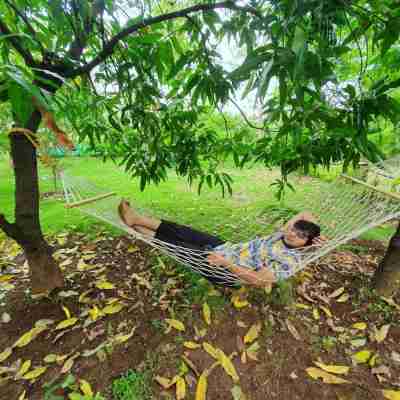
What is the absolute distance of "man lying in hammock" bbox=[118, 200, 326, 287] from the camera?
1.01 m

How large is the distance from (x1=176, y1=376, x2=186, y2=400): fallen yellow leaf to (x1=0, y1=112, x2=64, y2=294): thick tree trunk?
0.78 metres

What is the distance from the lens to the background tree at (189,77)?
0.37 metres

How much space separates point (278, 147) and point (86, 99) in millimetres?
819

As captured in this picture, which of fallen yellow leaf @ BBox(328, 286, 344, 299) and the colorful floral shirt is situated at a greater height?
the colorful floral shirt

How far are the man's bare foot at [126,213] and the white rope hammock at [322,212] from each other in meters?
0.04

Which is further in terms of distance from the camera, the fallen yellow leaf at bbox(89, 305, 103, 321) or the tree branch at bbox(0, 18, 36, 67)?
the fallen yellow leaf at bbox(89, 305, 103, 321)

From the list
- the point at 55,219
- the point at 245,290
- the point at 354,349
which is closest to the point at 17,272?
the point at 55,219

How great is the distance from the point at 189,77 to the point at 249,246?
952 mm

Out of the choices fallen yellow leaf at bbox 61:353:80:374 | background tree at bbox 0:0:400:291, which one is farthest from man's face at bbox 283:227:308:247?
fallen yellow leaf at bbox 61:353:80:374

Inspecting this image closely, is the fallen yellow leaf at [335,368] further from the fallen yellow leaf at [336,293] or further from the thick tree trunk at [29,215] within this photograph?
the thick tree trunk at [29,215]

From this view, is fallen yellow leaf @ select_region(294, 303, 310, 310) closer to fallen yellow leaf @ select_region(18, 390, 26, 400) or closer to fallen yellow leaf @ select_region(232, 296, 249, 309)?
fallen yellow leaf @ select_region(232, 296, 249, 309)

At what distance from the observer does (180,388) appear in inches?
31.2

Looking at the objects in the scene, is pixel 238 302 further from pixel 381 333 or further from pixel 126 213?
pixel 126 213

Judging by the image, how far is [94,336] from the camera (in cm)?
96
